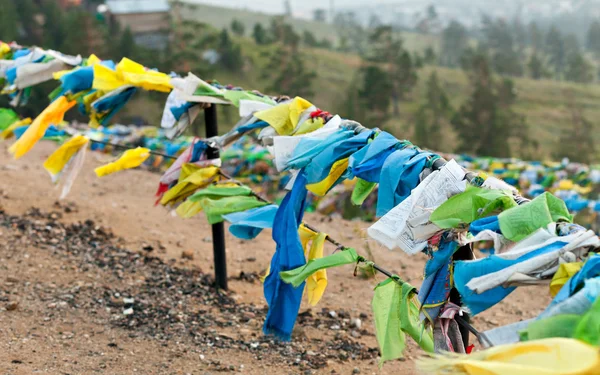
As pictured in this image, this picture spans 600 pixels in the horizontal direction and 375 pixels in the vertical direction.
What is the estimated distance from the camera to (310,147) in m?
2.90

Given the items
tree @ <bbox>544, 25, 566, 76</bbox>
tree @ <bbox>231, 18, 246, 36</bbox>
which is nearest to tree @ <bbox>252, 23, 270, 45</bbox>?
tree @ <bbox>231, 18, 246, 36</bbox>

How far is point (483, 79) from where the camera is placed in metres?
36.6

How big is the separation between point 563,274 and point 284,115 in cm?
185

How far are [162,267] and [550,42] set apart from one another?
83.0 meters

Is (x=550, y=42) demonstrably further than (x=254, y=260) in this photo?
Yes

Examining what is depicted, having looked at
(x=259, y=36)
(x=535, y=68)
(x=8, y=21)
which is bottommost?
(x=535, y=68)

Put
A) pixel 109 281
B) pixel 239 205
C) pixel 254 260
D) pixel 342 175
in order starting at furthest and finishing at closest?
1. pixel 254 260
2. pixel 109 281
3. pixel 239 205
4. pixel 342 175

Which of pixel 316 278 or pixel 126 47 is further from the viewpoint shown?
pixel 126 47

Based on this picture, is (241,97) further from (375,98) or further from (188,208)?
(375,98)

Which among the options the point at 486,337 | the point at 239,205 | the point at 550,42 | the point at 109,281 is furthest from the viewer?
the point at 550,42

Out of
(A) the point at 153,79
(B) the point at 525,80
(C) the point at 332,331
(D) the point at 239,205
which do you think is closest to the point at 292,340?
(C) the point at 332,331

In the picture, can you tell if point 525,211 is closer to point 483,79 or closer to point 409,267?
point 409,267

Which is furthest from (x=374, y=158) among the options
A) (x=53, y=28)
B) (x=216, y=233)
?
(x=53, y=28)

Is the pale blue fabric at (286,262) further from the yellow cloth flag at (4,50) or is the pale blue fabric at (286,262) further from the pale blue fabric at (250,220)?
the yellow cloth flag at (4,50)
